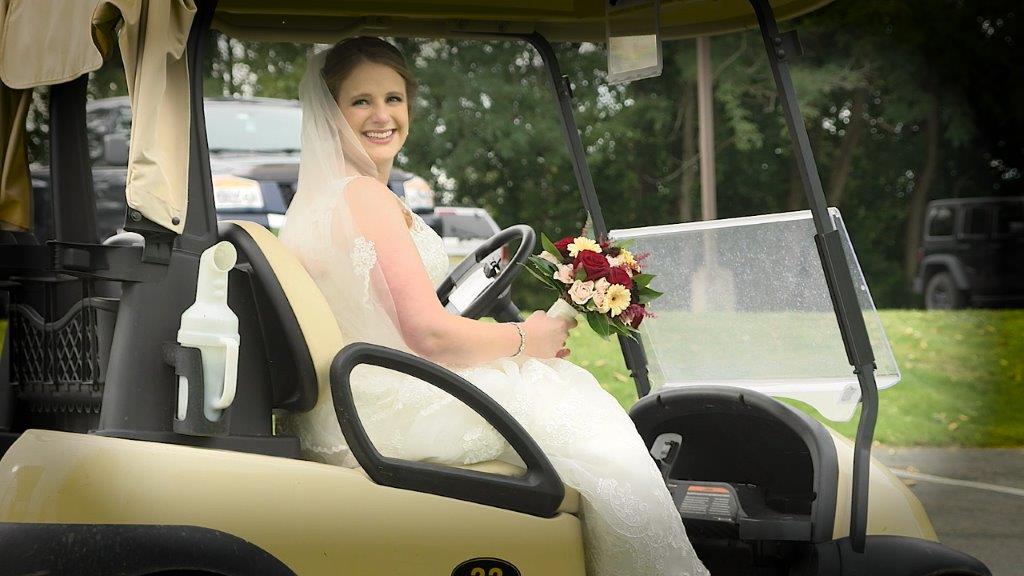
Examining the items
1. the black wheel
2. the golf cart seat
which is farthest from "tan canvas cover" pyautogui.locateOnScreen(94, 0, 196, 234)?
the black wheel

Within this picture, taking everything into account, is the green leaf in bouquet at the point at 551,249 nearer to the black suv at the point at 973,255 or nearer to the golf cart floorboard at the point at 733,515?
the golf cart floorboard at the point at 733,515

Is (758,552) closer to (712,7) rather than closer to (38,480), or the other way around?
(712,7)

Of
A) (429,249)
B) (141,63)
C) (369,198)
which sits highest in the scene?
(141,63)

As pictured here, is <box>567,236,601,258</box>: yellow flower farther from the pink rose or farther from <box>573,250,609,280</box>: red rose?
the pink rose

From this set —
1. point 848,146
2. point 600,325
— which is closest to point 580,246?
point 600,325

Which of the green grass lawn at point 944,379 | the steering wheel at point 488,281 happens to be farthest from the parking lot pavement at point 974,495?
the steering wheel at point 488,281

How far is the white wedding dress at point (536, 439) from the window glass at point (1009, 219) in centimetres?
1225

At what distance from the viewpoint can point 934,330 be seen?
32.1 feet

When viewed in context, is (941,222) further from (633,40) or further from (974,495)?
(633,40)

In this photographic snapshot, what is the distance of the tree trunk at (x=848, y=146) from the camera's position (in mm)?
15126

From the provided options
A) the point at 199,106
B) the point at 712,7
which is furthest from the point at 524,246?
the point at 199,106

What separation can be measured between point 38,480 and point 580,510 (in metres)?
1.09

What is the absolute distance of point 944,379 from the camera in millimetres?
8609

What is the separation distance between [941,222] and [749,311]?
1209cm
